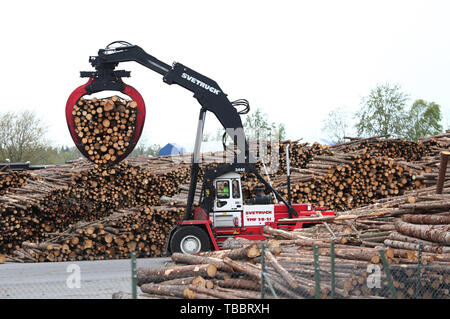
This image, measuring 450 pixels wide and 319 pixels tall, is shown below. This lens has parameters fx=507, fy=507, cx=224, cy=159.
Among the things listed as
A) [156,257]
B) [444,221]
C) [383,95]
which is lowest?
→ [156,257]

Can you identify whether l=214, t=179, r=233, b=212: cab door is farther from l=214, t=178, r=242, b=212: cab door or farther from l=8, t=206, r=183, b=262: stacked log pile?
l=8, t=206, r=183, b=262: stacked log pile

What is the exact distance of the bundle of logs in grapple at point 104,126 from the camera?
10.8 m

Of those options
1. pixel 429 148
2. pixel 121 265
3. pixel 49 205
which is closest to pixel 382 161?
pixel 429 148

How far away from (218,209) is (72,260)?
5042 millimetres

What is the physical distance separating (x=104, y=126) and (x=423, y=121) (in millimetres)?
35535

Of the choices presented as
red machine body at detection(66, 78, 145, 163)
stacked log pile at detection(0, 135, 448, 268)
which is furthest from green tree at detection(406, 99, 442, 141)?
red machine body at detection(66, 78, 145, 163)

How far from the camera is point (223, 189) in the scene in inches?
520

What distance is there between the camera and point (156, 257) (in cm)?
1595

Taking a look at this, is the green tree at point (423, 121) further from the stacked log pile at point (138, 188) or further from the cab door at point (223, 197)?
the cab door at point (223, 197)

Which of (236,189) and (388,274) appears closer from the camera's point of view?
(388,274)

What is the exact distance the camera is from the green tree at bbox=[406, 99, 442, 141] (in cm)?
4072

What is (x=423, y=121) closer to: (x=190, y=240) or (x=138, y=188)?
(x=138, y=188)

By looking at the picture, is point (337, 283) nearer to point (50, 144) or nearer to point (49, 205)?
point (49, 205)

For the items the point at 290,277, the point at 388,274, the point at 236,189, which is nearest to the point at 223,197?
the point at 236,189
